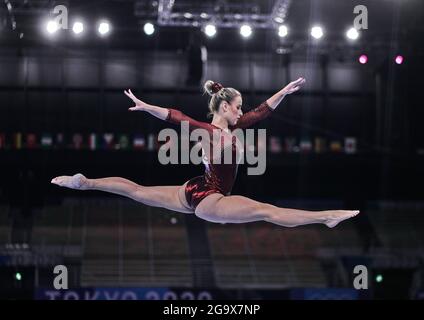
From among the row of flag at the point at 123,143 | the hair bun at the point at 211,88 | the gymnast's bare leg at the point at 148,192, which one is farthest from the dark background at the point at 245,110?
the hair bun at the point at 211,88

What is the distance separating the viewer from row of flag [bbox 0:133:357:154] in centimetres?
1822

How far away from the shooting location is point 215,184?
26.0ft

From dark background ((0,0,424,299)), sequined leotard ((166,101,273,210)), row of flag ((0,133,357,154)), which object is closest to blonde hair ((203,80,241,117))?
sequined leotard ((166,101,273,210))

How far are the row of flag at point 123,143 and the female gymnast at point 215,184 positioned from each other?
9.84m

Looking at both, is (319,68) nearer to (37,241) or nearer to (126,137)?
(126,137)

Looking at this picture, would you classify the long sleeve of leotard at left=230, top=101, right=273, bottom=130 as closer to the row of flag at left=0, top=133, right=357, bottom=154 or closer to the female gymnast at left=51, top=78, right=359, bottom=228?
the female gymnast at left=51, top=78, right=359, bottom=228

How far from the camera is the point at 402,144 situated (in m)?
19.1

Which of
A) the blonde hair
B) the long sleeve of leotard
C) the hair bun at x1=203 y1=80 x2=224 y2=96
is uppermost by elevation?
the hair bun at x1=203 y1=80 x2=224 y2=96

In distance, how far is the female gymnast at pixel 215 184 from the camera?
760 cm

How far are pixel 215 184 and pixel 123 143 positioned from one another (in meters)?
11.2

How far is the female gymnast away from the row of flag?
984 centimetres

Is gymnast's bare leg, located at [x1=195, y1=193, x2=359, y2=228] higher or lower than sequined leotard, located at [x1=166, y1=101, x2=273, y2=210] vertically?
lower

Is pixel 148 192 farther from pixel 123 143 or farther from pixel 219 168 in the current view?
pixel 123 143

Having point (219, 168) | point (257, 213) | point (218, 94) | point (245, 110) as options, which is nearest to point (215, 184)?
point (219, 168)
